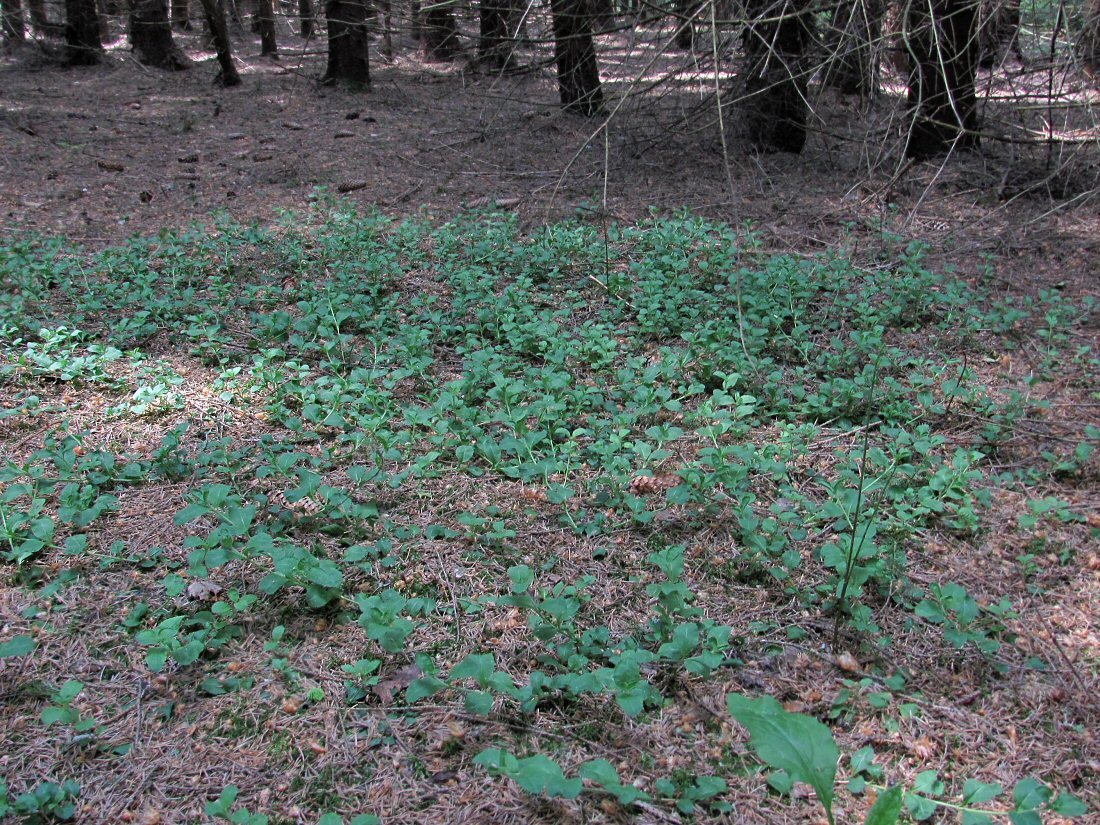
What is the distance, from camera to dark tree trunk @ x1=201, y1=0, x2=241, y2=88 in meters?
8.44

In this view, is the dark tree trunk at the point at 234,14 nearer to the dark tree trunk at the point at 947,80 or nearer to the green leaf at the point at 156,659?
the dark tree trunk at the point at 947,80

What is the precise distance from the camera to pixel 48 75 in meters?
10.8

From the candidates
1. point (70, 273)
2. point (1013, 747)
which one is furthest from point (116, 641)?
point (70, 273)

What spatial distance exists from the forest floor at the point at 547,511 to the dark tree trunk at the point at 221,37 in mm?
3950

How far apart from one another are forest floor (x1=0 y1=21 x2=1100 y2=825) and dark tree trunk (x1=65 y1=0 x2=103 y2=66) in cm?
727

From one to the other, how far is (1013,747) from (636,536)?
1.12m

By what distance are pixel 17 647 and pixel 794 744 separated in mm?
1753

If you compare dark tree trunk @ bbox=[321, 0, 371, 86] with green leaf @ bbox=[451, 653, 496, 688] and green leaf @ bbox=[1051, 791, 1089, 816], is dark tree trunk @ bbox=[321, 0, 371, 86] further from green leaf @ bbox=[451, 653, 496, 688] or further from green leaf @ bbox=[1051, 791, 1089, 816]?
green leaf @ bbox=[1051, 791, 1089, 816]

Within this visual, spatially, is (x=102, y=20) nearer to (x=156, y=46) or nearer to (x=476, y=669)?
(x=156, y=46)

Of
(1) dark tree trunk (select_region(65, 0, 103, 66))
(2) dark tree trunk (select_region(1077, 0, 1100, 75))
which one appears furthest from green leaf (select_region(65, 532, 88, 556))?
(1) dark tree trunk (select_region(65, 0, 103, 66))

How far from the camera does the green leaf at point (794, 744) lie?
1382mm

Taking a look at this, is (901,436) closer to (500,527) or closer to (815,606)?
(815,606)

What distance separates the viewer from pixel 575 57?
6.76m

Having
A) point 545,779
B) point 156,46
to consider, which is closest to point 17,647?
point 545,779
